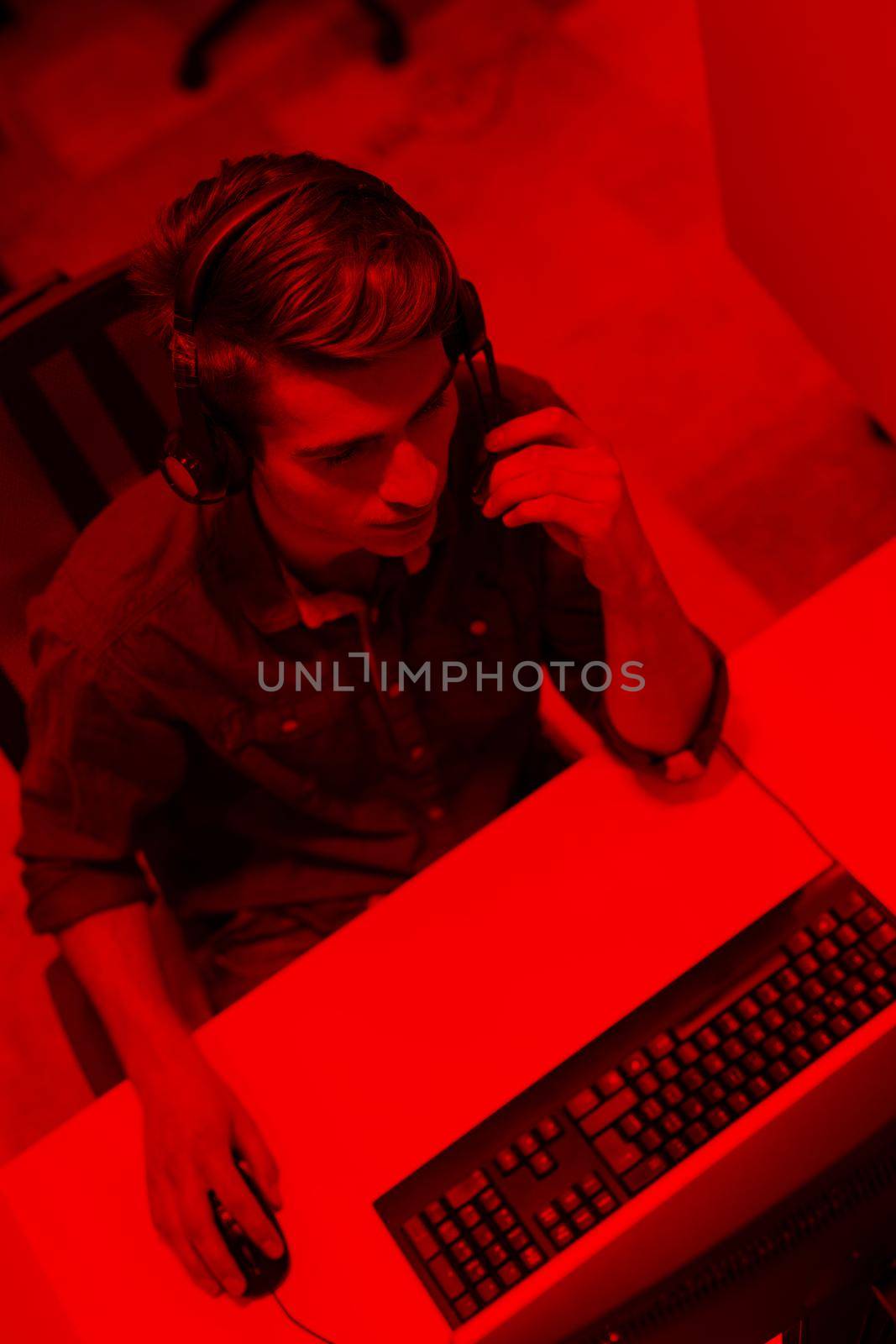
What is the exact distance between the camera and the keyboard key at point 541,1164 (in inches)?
43.4

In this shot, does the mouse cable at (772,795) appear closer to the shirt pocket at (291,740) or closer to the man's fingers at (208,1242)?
the shirt pocket at (291,740)

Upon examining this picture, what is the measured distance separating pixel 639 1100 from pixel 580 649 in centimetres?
44

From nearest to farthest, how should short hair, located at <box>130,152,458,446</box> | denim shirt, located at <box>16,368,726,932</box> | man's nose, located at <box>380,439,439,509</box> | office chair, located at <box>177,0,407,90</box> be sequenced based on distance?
short hair, located at <box>130,152,458,446</box>
man's nose, located at <box>380,439,439,509</box>
denim shirt, located at <box>16,368,726,932</box>
office chair, located at <box>177,0,407,90</box>

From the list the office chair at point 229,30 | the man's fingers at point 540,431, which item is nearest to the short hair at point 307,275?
the man's fingers at point 540,431

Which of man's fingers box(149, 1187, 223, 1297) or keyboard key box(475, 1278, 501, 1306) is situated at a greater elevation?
man's fingers box(149, 1187, 223, 1297)

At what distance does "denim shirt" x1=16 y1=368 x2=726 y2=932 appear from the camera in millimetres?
1221

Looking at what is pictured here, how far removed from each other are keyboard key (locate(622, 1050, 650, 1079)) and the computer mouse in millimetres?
293

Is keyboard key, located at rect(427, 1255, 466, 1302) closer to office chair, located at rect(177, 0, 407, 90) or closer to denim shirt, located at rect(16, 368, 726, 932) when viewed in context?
denim shirt, located at rect(16, 368, 726, 932)

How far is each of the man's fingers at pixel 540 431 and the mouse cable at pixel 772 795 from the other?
12.1 inches

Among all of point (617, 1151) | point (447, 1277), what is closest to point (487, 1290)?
point (447, 1277)

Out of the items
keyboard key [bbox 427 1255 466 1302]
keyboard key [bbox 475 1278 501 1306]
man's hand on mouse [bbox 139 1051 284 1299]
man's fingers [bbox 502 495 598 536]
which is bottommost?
keyboard key [bbox 475 1278 501 1306]

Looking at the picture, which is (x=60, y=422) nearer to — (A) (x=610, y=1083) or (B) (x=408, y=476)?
(B) (x=408, y=476)

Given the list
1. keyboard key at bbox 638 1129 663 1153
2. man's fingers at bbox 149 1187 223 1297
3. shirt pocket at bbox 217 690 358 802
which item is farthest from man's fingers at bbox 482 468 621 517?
man's fingers at bbox 149 1187 223 1297

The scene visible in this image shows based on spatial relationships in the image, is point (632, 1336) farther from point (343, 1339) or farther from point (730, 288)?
point (730, 288)
